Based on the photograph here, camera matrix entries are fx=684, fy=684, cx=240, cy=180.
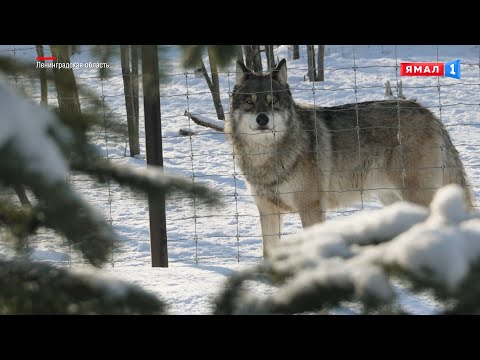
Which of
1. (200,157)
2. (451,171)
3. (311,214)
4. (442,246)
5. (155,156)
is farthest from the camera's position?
(200,157)

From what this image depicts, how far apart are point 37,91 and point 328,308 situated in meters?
0.59

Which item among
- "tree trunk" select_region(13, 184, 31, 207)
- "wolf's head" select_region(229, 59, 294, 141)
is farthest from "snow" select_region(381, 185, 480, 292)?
"wolf's head" select_region(229, 59, 294, 141)

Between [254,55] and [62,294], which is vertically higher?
[254,55]

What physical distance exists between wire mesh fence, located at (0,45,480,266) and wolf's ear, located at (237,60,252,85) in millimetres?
149

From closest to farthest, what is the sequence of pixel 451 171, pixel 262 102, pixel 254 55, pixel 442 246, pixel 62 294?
1. pixel 442 246
2. pixel 62 294
3. pixel 262 102
4. pixel 451 171
5. pixel 254 55

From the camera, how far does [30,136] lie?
949mm

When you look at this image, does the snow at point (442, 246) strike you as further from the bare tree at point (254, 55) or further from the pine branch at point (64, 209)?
the bare tree at point (254, 55)

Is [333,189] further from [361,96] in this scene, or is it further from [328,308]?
[361,96]

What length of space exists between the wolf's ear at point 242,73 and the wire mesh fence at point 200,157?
0.15 meters

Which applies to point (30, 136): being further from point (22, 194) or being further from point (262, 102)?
point (262, 102)

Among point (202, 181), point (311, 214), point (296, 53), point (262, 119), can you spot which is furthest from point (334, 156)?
point (296, 53)

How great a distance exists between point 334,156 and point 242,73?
1068 millimetres
